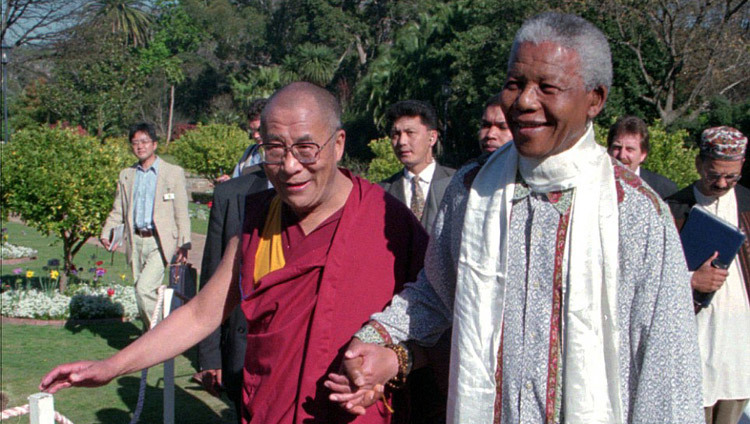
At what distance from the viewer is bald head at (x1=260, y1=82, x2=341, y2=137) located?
2.53 meters

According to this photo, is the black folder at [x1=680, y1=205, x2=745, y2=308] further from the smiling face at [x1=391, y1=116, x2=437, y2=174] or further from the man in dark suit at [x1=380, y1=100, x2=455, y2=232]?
the smiling face at [x1=391, y1=116, x2=437, y2=174]

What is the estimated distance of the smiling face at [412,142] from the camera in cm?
525

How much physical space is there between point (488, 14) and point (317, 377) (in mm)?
27368

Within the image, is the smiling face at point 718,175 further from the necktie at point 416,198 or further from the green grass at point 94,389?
the green grass at point 94,389

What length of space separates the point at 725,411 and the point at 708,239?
1.24 m

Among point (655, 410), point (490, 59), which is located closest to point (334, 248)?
point (655, 410)

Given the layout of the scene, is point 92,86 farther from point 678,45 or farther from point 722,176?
point 722,176

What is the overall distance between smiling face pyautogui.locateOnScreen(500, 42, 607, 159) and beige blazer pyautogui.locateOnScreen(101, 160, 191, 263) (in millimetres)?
6296

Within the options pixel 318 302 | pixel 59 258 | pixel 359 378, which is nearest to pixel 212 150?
pixel 59 258

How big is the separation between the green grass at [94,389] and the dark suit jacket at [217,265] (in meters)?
1.55

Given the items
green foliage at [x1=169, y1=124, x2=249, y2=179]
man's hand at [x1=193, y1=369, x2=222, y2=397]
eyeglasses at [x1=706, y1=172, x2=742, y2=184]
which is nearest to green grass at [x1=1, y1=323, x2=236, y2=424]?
man's hand at [x1=193, y1=369, x2=222, y2=397]

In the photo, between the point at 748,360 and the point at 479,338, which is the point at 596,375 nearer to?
the point at 479,338

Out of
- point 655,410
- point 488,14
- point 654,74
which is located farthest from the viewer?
point 488,14

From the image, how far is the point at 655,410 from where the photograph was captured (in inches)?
71.5
